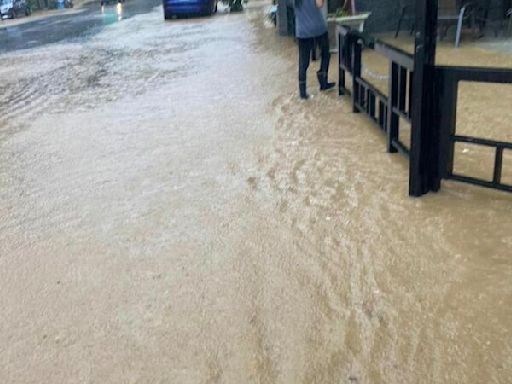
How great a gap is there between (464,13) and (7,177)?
29.9 feet

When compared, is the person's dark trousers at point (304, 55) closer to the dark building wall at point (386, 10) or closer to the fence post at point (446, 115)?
the fence post at point (446, 115)

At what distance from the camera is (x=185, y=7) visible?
24781 mm

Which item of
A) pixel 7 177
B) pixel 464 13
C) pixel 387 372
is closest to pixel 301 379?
pixel 387 372

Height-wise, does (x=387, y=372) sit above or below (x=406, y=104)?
below

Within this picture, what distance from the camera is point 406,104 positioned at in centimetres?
530

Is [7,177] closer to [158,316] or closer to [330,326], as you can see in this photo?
[158,316]

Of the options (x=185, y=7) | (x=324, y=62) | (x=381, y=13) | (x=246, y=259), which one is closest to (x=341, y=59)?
(x=324, y=62)

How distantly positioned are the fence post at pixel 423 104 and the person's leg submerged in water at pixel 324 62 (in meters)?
3.95

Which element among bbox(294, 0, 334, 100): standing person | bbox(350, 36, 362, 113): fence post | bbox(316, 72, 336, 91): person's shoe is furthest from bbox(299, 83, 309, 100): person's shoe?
bbox(350, 36, 362, 113): fence post

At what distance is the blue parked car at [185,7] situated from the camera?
24.6 metres

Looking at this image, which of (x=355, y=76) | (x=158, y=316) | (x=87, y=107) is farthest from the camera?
(x=87, y=107)

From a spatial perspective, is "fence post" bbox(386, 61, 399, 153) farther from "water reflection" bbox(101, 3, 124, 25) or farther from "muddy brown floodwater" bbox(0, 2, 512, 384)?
"water reflection" bbox(101, 3, 124, 25)

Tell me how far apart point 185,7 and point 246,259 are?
2263 centimetres

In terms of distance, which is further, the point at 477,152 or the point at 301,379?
the point at 477,152
